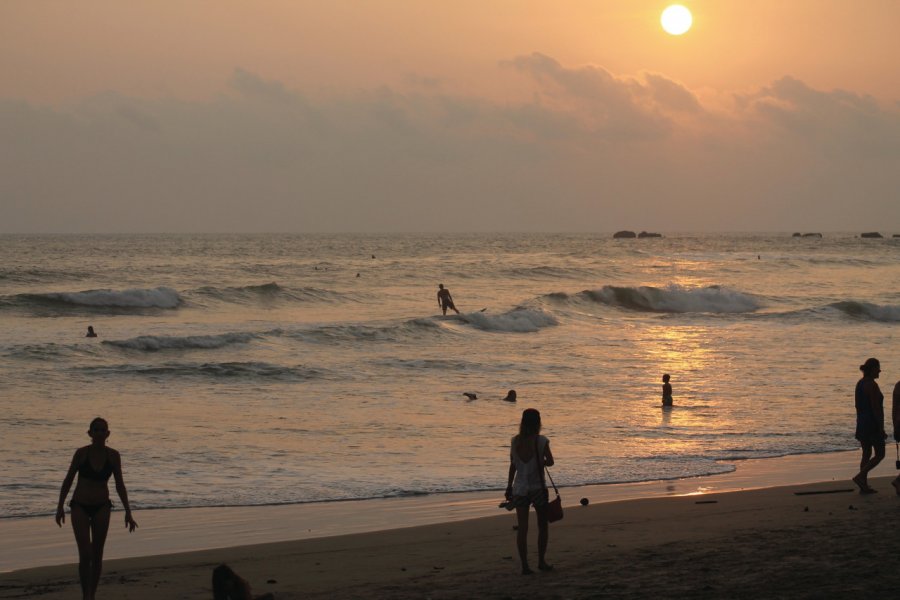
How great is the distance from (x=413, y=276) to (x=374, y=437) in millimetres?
53426

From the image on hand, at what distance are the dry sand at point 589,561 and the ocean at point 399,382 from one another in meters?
2.71

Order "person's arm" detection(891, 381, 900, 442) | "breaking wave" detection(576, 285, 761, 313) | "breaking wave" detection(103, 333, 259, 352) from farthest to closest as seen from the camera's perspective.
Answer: "breaking wave" detection(576, 285, 761, 313) → "breaking wave" detection(103, 333, 259, 352) → "person's arm" detection(891, 381, 900, 442)

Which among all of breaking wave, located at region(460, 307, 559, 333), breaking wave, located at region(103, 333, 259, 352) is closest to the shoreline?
breaking wave, located at region(103, 333, 259, 352)

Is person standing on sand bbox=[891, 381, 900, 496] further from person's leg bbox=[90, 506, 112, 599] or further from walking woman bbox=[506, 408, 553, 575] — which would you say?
person's leg bbox=[90, 506, 112, 599]

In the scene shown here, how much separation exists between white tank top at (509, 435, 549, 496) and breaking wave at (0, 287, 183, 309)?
41262 millimetres

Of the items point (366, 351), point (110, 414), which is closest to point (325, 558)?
point (110, 414)

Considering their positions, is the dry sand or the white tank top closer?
the dry sand

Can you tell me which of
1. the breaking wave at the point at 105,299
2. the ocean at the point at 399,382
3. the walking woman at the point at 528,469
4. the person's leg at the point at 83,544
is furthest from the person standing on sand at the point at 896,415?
the breaking wave at the point at 105,299

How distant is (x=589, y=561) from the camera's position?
925cm

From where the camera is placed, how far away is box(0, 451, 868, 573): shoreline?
414 inches

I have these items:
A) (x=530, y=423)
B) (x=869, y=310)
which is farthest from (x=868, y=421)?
(x=869, y=310)

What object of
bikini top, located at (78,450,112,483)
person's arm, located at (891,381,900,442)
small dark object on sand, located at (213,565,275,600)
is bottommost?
small dark object on sand, located at (213,565,275,600)

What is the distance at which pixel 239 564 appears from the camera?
9.72m

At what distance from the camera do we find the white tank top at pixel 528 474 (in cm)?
873
